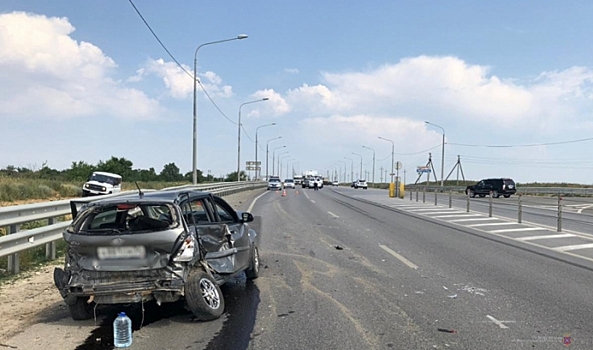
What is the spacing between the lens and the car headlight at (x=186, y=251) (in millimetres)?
5672

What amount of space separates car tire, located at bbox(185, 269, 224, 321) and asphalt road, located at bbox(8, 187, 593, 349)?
114mm

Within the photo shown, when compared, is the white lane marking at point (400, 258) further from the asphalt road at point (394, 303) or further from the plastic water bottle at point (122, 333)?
the plastic water bottle at point (122, 333)

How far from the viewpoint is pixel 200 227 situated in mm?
6648

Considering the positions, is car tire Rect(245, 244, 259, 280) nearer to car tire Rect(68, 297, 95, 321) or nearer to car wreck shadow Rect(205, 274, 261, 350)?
car wreck shadow Rect(205, 274, 261, 350)

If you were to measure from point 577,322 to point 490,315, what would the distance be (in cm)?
93

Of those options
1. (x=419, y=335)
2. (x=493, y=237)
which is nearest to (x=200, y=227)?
(x=419, y=335)

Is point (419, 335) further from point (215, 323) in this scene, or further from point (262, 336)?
point (215, 323)

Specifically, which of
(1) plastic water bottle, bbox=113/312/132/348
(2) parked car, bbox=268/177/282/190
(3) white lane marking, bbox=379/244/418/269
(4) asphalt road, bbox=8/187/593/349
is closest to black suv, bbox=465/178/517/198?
(2) parked car, bbox=268/177/282/190

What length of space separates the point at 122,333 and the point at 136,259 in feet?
2.63

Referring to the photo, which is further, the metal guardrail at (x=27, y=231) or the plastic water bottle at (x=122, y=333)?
the metal guardrail at (x=27, y=231)

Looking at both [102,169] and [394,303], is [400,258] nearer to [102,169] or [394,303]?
[394,303]

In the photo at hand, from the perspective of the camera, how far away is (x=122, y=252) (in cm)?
562

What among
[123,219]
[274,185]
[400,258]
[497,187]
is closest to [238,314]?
[123,219]

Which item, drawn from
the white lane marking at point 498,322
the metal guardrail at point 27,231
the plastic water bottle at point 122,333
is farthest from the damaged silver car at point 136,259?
the white lane marking at point 498,322
